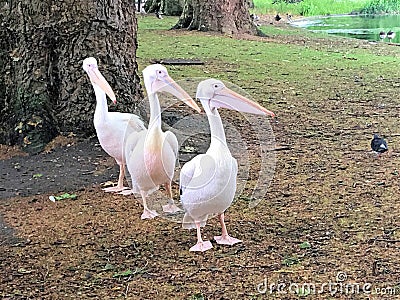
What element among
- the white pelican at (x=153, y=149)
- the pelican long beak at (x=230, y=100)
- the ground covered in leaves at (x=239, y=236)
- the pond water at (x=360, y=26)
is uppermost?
the pelican long beak at (x=230, y=100)

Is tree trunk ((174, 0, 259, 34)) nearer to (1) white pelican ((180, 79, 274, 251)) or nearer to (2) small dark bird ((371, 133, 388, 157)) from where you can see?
(2) small dark bird ((371, 133, 388, 157))

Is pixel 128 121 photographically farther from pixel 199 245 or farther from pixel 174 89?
pixel 199 245

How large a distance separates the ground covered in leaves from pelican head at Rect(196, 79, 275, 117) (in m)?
0.76

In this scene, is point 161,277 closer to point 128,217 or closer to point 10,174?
point 128,217

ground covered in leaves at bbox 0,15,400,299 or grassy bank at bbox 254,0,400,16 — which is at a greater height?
grassy bank at bbox 254,0,400,16

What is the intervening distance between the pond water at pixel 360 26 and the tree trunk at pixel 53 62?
496 inches

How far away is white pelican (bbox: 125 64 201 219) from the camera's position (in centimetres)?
375

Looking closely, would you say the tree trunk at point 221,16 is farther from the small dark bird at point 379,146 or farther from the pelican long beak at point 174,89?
the pelican long beak at point 174,89

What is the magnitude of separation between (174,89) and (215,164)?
0.57 metres

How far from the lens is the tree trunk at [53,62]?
5285 mm

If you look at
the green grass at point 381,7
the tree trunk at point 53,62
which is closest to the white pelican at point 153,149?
the tree trunk at point 53,62

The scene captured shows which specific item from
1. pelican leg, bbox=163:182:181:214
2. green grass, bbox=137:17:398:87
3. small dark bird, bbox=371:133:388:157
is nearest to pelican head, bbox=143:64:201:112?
pelican leg, bbox=163:182:181:214

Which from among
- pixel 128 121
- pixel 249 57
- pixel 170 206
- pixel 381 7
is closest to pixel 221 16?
pixel 249 57

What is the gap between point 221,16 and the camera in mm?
14078
